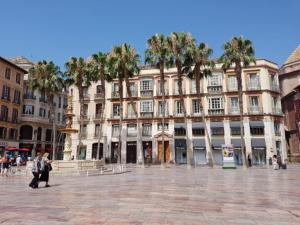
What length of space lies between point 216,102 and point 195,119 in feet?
13.9

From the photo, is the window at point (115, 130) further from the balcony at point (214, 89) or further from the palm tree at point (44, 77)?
the balcony at point (214, 89)

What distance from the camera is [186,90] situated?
44.9 metres

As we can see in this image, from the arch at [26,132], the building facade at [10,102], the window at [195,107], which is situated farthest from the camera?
the arch at [26,132]

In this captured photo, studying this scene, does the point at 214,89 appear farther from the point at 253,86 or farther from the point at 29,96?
the point at 29,96

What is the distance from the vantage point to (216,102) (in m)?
43.4

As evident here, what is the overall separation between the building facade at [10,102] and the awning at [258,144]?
40658 millimetres

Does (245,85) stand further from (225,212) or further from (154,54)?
(225,212)

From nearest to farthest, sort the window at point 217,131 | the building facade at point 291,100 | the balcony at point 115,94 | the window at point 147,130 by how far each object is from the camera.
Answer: the window at point 217,131
the window at point 147,130
the building facade at point 291,100
the balcony at point 115,94

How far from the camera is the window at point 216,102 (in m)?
43.1

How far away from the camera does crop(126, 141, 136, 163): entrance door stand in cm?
4562

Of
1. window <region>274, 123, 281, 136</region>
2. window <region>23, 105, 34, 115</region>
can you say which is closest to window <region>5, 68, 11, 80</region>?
window <region>23, 105, 34, 115</region>

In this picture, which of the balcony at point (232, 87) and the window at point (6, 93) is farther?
the window at point (6, 93)

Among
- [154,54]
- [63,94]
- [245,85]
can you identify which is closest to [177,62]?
[154,54]

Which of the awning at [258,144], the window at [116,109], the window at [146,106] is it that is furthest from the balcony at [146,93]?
the awning at [258,144]
